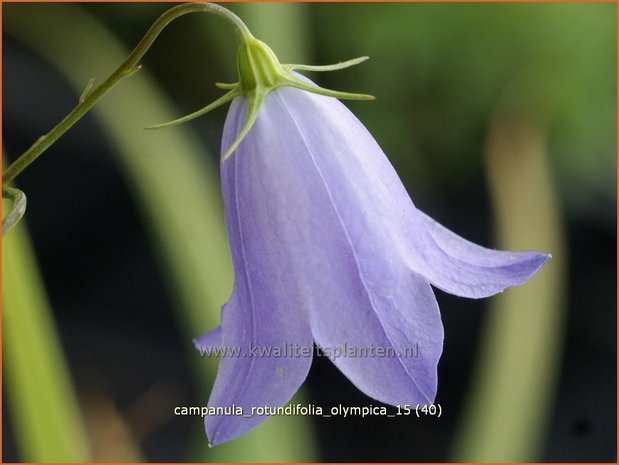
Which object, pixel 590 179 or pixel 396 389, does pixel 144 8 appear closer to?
pixel 590 179

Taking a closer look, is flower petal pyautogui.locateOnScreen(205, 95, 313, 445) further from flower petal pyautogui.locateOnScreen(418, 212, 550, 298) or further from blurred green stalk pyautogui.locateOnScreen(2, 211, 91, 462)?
blurred green stalk pyautogui.locateOnScreen(2, 211, 91, 462)

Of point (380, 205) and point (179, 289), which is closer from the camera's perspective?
point (380, 205)

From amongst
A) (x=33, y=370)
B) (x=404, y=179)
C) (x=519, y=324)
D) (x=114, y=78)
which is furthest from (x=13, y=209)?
(x=404, y=179)

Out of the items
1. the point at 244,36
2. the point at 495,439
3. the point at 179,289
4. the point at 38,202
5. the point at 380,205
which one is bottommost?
the point at 495,439

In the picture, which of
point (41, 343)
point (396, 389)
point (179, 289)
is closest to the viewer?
point (396, 389)

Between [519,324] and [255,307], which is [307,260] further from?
[519,324]

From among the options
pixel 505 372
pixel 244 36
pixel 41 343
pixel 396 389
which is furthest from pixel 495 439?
pixel 244 36

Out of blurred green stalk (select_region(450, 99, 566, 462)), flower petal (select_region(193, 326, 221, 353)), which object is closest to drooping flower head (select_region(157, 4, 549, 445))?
flower petal (select_region(193, 326, 221, 353))

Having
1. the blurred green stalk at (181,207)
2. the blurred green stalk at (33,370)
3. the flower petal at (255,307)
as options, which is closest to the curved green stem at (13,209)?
the flower petal at (255,307)
